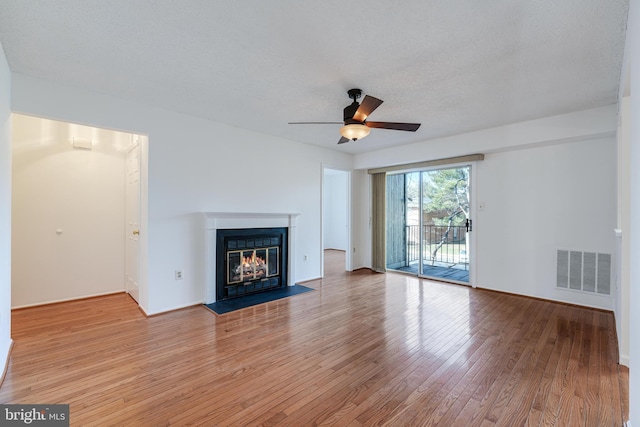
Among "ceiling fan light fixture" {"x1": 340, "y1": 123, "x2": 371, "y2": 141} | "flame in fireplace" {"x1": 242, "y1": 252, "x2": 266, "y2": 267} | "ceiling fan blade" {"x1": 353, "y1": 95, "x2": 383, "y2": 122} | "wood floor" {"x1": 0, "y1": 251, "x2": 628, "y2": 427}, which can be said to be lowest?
"wood floor" {"x1": 0, "y1": 251, "x2": 628, "y2": 427}

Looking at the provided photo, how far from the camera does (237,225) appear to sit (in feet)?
13.9

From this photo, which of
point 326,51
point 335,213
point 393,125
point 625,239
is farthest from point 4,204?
point 335,213

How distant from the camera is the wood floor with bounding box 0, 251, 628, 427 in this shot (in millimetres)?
1840

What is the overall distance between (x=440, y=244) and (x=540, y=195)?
1940 millimetres

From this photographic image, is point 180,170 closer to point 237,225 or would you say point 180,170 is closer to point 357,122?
point 237,225

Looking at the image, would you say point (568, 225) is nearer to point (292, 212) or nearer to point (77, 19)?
point (292, 212)

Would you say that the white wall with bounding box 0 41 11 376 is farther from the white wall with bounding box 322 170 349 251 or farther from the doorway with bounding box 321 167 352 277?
the white wall with bounding box 322 170 349 251

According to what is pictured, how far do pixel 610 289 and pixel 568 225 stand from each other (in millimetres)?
905

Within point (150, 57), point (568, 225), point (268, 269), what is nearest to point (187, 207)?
point (268, 269)

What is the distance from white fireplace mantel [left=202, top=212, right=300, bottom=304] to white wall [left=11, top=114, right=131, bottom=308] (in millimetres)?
1731

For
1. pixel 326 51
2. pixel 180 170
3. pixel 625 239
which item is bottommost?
pixel 625 239

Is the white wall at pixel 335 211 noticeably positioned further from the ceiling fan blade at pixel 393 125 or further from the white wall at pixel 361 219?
the ceiling fan blade at pixel 393 125

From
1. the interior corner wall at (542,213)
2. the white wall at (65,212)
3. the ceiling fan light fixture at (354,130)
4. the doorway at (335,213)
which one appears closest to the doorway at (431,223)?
the interior corner wall at (542,213)

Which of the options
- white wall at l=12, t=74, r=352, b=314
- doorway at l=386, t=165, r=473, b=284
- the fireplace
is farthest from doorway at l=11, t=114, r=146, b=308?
doorway at l=386, t=165, r=473, b=284
